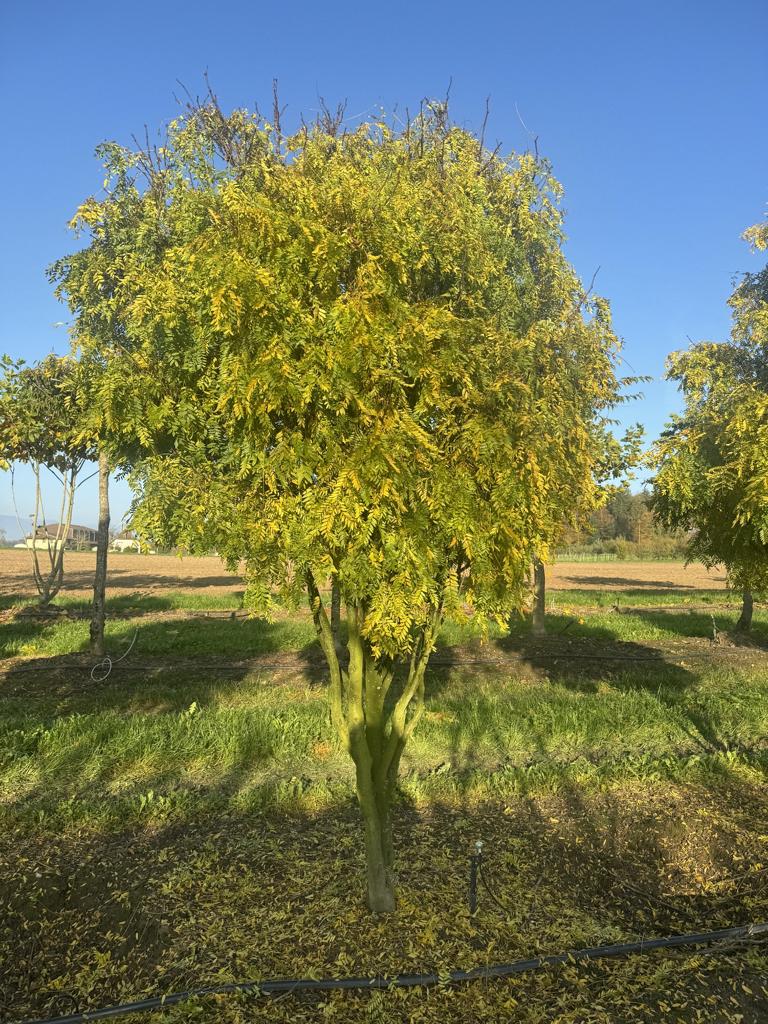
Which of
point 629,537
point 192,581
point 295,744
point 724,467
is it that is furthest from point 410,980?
point 629,537

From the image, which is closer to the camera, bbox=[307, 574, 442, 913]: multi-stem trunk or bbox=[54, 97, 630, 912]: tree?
bbox=[54, 97, 630, 912]: tree

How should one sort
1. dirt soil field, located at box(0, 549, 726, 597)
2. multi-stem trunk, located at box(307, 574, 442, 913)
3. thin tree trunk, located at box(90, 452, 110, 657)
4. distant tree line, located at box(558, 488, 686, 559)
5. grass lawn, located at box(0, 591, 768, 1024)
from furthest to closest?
distant tree line, located at box(558, 488, 686, 559), dirt soil field, located at box(0, 549, 726, 597), thin tree trunk, located at box(90, 452, 110, 657), multi-stem trunk, located at box(307, 574, 442, 913), grass lawn, located at box(0, 591, 768, 1024)

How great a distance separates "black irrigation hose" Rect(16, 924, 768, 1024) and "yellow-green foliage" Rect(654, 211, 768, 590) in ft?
14.0

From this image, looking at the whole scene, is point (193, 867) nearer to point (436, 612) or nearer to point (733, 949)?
point (436, 612)

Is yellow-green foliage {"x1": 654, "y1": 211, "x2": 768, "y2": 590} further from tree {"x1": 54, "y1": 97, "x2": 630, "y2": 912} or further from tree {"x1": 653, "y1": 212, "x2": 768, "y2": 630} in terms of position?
tree {"x1": 54, "y1": 97, "x2": 630, "y2": 912}

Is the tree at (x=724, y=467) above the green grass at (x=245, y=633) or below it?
above

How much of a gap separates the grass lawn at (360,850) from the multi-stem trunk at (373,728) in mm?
450

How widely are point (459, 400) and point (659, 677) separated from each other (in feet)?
37.6

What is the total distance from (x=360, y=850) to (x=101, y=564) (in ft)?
35.9

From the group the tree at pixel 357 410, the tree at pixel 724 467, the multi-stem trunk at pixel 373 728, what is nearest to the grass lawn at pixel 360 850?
the multi-stem trunk at pixel 373 728

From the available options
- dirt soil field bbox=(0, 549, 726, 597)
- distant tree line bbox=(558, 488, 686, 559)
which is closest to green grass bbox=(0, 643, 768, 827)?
dirt soil field bbox=(0, 549, 726, 597)

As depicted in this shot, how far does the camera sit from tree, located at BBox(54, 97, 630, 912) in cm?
467

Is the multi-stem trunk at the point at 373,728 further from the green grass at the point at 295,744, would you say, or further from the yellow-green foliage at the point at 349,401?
the green grass at the point at 295,744

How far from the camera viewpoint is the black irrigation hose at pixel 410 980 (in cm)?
423
